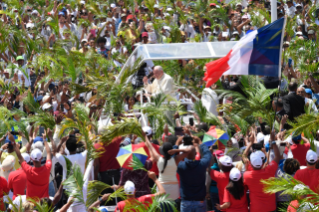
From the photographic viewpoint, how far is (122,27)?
15.6 meters

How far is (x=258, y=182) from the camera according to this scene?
21.2 feet

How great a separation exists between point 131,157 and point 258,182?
5.70 ft

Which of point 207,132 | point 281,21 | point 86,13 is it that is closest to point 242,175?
point 207,132

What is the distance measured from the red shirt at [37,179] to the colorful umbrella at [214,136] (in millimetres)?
2422

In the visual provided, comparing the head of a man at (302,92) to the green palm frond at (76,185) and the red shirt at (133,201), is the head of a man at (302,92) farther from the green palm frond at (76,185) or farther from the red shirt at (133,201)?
the green palm frond at (76,185)

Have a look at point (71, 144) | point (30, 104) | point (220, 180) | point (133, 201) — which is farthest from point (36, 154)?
point (30, 104)

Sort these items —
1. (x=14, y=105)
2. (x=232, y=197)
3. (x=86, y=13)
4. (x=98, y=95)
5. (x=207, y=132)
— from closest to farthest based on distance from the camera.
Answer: (x=232, y=197) → (x=207, y=132) → (x=98, y=95) → (x=14, y=105) → (x=86, y=13)

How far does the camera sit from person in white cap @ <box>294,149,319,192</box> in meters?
6.29

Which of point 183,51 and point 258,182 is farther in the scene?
point 183,51

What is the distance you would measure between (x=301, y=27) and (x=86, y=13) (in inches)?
299

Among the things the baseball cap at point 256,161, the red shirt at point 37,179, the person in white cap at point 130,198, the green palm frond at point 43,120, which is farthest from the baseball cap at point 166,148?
the green palm frond at point 43,120

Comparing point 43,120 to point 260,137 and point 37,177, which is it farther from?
point 260,137

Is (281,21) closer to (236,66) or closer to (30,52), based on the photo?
(236,66)

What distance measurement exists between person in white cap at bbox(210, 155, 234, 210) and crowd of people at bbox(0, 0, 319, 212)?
0.02 m
